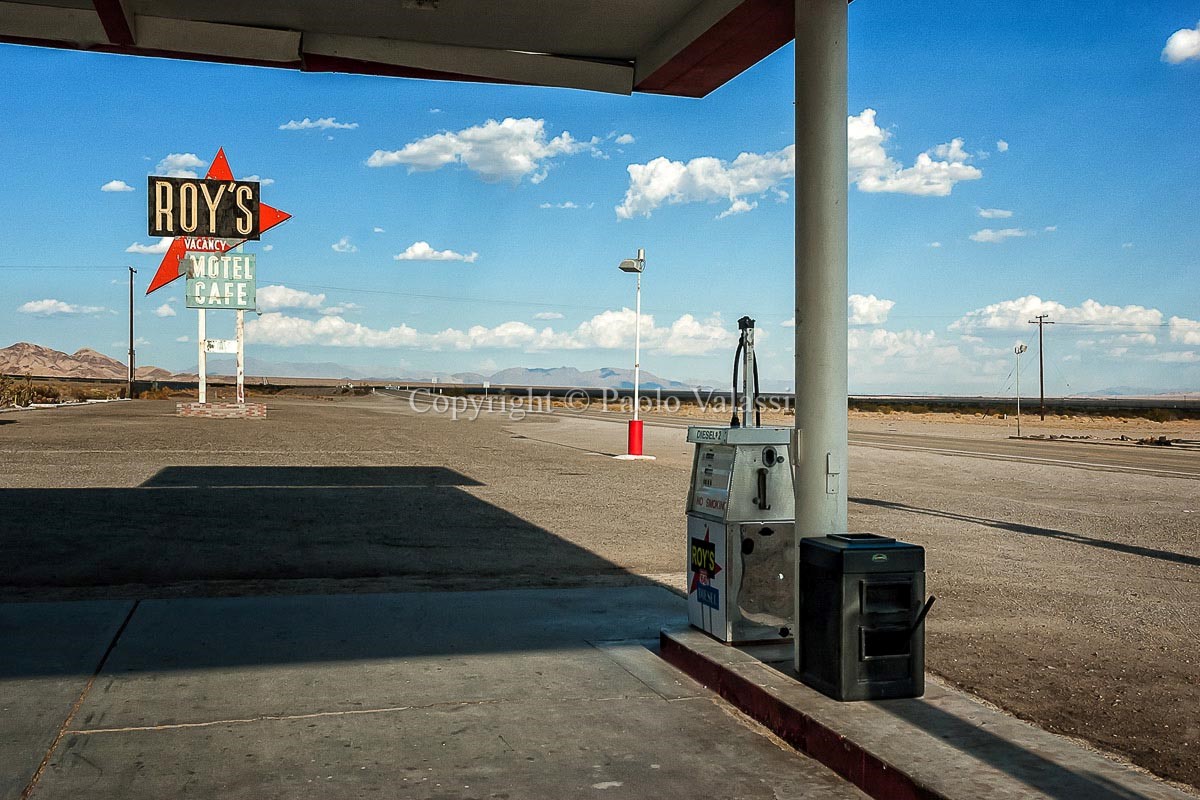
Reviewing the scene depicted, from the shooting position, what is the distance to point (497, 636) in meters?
7.02

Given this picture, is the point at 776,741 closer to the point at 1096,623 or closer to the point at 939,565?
the point at 1096,623

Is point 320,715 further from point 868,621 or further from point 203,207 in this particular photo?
point 203,207

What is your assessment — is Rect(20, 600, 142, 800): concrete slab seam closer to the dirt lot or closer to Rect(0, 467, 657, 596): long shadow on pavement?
the dirt lot

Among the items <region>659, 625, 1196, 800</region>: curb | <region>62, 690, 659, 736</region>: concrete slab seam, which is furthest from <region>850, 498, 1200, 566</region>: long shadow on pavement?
<region>62, 690, 659, 736</region>: concrete slab seam

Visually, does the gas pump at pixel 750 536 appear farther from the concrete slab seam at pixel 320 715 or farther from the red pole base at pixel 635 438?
the red pole base at pixel 635 438

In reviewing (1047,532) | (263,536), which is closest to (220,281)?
(263,536)

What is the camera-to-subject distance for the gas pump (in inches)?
239

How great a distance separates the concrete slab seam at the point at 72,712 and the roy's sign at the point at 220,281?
37390mm

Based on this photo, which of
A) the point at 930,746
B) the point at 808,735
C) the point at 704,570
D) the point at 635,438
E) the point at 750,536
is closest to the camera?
the point at 930,746

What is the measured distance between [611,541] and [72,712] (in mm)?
6930

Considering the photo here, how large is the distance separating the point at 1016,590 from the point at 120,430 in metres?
29.3

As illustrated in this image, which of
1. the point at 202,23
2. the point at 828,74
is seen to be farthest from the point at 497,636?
the point at 202,23

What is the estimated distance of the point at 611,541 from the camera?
11.7 meters

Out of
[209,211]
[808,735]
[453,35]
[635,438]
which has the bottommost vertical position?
[808,735]
